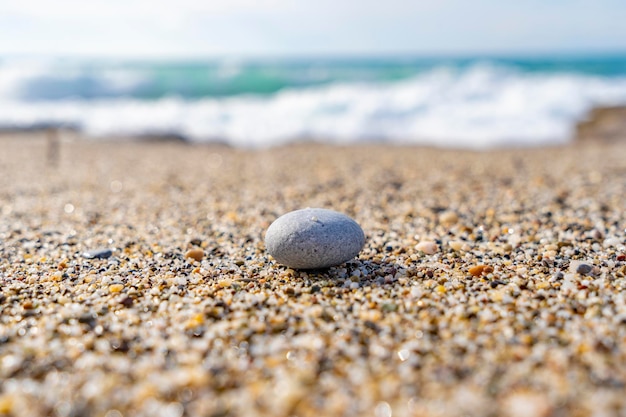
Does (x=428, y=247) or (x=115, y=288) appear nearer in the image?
(x=115, y=288)

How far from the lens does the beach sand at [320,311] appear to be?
2.04 metres

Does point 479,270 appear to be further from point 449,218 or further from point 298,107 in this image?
point 298,107

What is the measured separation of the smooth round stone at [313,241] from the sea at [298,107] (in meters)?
8.22

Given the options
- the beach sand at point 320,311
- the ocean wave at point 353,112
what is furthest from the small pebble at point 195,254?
the ocean wave at point 353,112

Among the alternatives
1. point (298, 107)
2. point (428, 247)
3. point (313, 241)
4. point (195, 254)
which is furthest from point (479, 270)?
point (298, 107)

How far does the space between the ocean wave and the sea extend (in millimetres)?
40

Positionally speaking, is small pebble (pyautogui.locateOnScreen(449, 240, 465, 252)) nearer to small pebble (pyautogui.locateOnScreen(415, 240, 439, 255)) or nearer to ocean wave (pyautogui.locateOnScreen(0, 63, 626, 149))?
small pebble (pyautogui.locateOnScreen(415, 240, 439, 255))

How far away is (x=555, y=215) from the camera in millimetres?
4723

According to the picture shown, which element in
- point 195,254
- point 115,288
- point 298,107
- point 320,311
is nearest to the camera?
point 320,311

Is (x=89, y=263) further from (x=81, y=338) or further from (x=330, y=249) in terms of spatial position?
(x=330, y=249)

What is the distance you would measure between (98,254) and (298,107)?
16220mm

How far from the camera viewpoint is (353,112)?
1736 centimetres

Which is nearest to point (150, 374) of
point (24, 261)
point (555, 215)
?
point (24, 261)

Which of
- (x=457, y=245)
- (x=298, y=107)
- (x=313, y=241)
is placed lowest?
(x=298, y=107)
